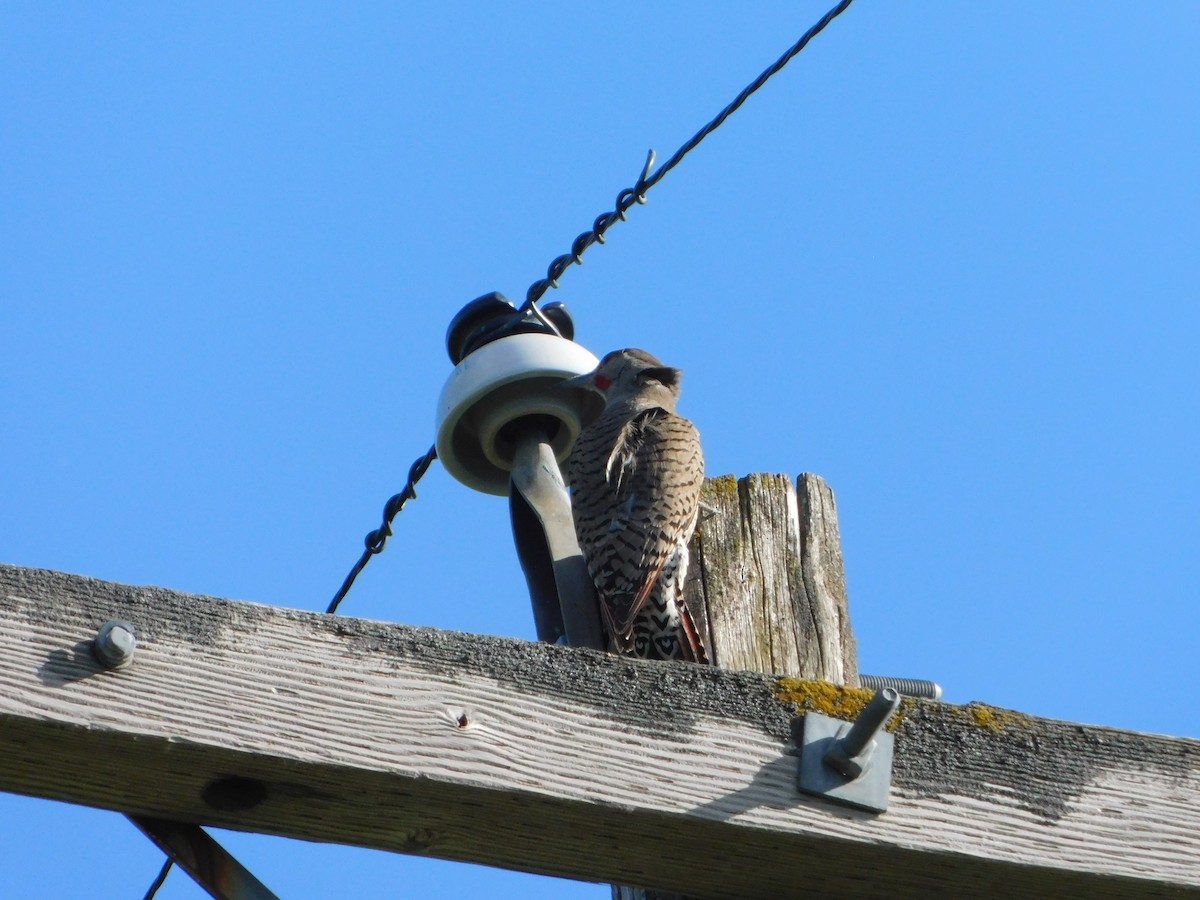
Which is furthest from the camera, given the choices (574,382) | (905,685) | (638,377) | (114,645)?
(638,377)

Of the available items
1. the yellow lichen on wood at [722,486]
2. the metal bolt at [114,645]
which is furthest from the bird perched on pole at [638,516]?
the metal bolt at [114,645]

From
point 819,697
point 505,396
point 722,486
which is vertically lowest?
point 819,697

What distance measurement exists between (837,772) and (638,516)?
262cm

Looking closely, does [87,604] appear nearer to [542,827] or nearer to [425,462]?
[542,827]

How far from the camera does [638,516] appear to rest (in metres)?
4.59

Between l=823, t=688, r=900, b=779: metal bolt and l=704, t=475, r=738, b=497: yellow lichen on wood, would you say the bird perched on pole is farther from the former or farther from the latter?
l=823, t=688, r=900, b=779: metal bolt

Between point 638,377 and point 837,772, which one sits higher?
point 638,377

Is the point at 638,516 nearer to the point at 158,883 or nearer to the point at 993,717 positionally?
the point at 158,883

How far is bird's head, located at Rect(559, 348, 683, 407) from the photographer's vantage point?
6.43m

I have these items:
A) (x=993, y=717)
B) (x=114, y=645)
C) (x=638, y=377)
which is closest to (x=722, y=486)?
(x=993, y=717)

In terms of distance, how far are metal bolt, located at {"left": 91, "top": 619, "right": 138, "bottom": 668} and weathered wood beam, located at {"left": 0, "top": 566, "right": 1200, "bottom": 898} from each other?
1 cm

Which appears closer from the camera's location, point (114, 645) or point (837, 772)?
point (114, 645)

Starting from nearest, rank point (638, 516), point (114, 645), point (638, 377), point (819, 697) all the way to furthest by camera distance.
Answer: point (114, 645), point (819, 697), point (638, 516), point (638, 377)

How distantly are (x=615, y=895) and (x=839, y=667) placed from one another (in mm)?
559
